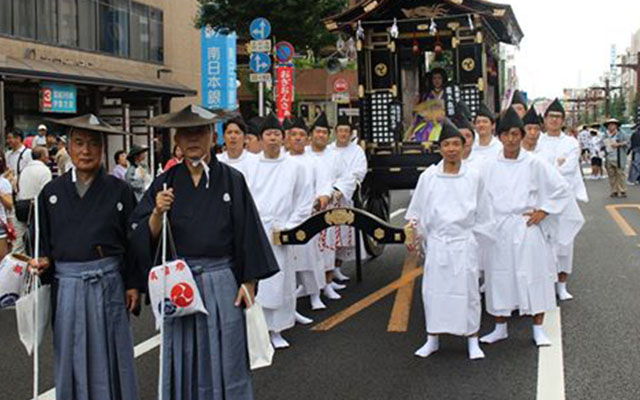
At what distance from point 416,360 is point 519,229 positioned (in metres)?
1.49

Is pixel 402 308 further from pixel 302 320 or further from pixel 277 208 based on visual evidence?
pixel 277 208

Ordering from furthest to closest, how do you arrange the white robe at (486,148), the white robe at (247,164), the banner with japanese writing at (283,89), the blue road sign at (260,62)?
1. the banner with japanese writing at (283,89)
2. the blue road sign at (260,62)
3. the white robe at (486,148)
4. the white robe at (247,164)

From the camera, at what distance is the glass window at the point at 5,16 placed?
20.5 m

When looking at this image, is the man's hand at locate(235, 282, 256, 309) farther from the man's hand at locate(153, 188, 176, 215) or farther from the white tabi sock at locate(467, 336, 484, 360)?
the white tabi sock at locate(467, 336, 484, 360)

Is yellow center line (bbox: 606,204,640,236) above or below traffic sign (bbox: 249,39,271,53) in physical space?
below

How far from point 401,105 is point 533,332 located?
458cm

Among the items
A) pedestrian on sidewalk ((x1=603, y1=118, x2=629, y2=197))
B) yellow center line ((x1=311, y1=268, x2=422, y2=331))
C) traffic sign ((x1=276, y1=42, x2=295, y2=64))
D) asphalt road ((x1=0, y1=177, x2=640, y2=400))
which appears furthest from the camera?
pedestrian on sidewalk ((x1=603, y1=118, x2=629, y2=197))

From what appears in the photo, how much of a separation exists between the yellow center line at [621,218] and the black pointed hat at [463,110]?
183 inches

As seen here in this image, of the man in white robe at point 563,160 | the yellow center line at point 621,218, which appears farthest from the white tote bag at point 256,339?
the yellow center line at point 621,218

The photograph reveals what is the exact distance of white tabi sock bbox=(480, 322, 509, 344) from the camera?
269 inches

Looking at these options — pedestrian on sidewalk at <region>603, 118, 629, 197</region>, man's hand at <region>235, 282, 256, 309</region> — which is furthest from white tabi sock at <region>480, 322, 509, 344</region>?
pedestrian on sidewalk at <region>603, 118, 629, 197</region>

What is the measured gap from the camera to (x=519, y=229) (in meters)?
6.81

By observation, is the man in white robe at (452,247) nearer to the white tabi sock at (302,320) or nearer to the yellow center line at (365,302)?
the yellow center line at (365,302)

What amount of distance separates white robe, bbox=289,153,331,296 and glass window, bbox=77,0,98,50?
17.9m
